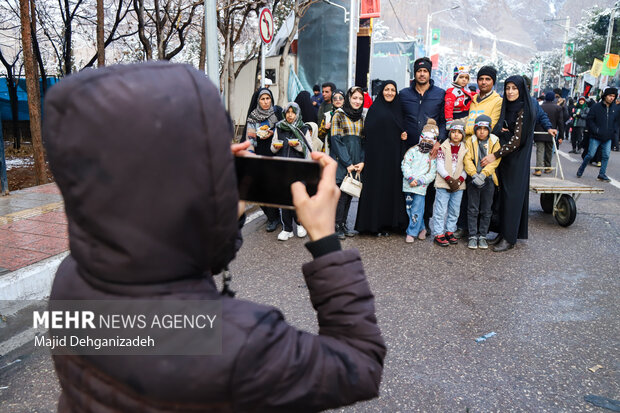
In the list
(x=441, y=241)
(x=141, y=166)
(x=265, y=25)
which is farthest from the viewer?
(x=265, y=25)

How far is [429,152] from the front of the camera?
5973mm

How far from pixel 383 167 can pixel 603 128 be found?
723cm

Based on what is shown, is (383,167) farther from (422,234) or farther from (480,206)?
(480,206)

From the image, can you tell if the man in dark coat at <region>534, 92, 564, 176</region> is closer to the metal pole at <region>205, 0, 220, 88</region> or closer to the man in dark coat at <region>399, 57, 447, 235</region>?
the man in dark coat at <region>399, 57, 447, 235</region>

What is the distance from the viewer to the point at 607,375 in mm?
3059

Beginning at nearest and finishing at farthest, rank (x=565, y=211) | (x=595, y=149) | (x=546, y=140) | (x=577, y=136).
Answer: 1. (x=565, y=211)
2. (x=546, y=140)
3. (x=595, y=149)
4. (x=577, y=136)

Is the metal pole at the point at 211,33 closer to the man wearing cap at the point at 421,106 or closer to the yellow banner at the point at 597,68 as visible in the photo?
the man wearing cap at the point at 421,106

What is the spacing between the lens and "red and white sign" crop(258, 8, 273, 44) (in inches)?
301

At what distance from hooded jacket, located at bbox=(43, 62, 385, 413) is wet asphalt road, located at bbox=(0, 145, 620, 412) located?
197cm

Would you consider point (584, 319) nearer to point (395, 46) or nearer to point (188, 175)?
point (188, 175)

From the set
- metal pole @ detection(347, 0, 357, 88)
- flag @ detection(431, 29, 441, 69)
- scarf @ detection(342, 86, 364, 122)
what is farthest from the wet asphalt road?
flag @ detection(431, 29, 441, 69)

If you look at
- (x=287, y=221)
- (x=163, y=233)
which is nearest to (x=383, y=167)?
(x=287, y=221)

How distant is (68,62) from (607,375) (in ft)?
49.4

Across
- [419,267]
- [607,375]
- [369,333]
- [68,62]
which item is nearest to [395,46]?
[68,62]
